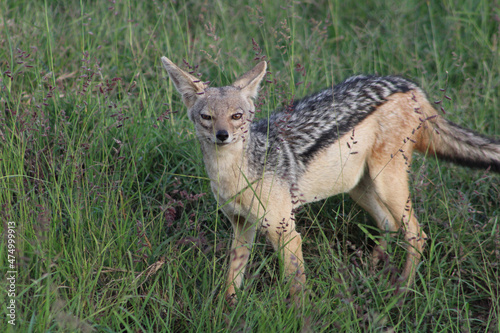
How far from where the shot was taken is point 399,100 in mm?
4500

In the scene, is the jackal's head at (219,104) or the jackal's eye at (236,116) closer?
the jackal's head at (219,104)

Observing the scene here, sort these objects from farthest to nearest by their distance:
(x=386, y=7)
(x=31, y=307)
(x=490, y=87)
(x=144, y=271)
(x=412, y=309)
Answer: (x=386, y=7) → (x=490, y=87) → (x=412, y=309) → (x=144, y=271) → (x=31, y=307)

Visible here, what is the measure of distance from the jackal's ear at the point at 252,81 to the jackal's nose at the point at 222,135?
603 mm

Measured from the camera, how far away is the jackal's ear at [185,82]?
3877mm

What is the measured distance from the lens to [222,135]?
11.7 ft

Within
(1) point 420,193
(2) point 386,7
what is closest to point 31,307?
(1) point 420,193

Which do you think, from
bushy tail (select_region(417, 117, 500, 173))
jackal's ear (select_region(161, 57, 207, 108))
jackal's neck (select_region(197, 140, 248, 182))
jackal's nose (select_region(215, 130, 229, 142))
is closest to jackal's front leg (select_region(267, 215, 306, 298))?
jackal's neck (select_region(197, 140, 248, 182))

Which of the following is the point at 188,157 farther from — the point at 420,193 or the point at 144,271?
the point at 420,193

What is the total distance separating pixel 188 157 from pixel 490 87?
11.0ft

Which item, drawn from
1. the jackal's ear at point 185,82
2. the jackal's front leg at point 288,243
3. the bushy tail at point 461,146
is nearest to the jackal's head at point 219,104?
the jackal's ear at point 185,82

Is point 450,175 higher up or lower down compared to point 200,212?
lower down

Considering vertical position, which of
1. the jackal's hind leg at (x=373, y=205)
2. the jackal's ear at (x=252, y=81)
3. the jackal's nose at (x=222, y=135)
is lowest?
the jackal's hind leg at (x=373, y=205)

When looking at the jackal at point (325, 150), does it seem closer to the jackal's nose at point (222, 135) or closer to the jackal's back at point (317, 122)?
the jackal's back at point (317, 122)

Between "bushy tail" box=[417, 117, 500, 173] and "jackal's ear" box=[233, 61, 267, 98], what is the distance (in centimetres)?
150
